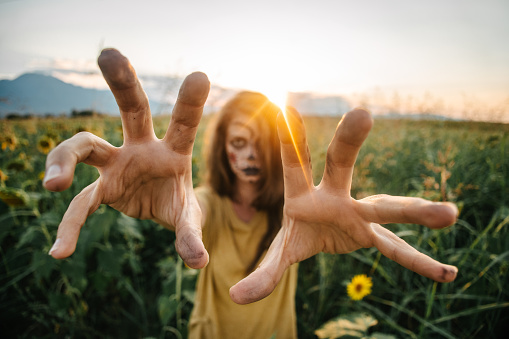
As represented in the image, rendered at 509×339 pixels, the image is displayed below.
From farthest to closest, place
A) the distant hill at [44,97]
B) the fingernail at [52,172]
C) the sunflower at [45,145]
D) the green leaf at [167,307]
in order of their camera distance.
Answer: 1. the distant hill at [44,97]
2. the sunflower at [45,145]
3. the green leaf at [167,307]
4. the fingernail at [52,172]

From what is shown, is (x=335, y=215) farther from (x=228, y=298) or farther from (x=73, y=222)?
(x=228, y=298)

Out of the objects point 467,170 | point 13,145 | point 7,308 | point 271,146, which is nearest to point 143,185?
point 271,146

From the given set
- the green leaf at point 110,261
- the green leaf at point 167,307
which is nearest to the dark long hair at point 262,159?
the green leaf at point 167,307

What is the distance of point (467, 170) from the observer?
2756 mm

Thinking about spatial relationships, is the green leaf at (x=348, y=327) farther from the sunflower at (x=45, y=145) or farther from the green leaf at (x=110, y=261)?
the sunflower at (x=45, y=145)

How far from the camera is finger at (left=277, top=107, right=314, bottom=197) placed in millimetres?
751

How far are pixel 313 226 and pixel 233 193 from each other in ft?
3.59

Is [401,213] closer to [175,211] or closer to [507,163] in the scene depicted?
[175,211]

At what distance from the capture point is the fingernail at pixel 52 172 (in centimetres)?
56

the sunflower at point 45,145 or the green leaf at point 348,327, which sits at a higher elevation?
the sunflower at point 45,145

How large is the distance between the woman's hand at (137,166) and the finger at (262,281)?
114mm

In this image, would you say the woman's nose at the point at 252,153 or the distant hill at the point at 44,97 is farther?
the distant hill at the point at 44,97

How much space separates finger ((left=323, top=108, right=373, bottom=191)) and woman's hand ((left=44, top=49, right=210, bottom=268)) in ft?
1.31

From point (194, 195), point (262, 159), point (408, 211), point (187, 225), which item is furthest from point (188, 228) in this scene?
point (262, 159)
